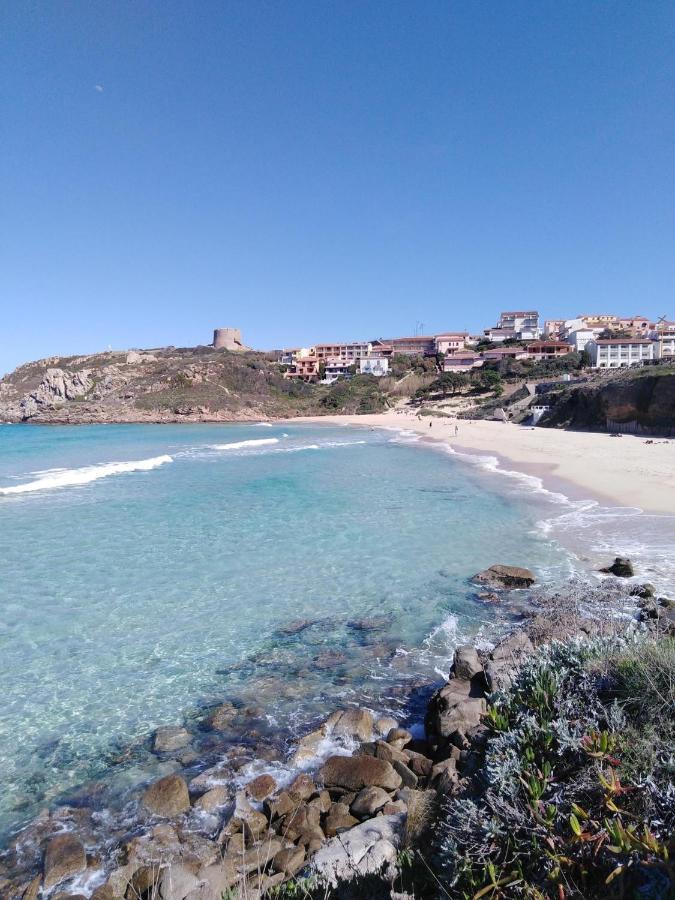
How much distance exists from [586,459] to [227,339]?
114 meters

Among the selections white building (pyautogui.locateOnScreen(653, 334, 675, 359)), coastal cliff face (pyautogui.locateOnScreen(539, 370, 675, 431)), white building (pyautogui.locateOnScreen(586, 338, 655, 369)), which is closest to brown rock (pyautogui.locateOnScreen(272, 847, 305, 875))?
coastal cliff face (pyautogui.locateOnScreen(539, 370, 675, 431))

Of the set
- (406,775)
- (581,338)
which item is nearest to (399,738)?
(406,775)

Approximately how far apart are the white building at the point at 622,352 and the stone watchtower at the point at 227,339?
85.4 metres

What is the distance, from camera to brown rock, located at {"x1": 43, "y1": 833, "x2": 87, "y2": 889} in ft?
15.2

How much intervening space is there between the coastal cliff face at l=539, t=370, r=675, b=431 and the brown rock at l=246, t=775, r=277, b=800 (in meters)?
37.4

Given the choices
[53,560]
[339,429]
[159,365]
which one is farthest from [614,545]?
[159,365]

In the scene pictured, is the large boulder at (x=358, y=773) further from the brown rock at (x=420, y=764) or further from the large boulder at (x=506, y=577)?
the large boulder at (x=506, y=577)

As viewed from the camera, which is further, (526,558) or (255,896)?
(526,558)

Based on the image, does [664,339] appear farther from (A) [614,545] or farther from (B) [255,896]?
(B) [255,896]

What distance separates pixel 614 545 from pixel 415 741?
9.55 m

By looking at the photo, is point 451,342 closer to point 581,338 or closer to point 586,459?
point 581,338

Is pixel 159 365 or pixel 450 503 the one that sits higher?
pixel 159 365

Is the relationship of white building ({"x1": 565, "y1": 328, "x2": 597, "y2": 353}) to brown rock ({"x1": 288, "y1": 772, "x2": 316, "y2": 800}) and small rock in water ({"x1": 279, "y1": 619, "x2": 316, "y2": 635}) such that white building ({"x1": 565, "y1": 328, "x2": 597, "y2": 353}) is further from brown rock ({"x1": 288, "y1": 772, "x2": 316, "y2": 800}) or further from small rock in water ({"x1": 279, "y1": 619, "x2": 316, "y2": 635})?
brown rock ({"x1": 288, "y1": 772, "x2": 316, "y2": 800})

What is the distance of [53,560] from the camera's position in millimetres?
13531
